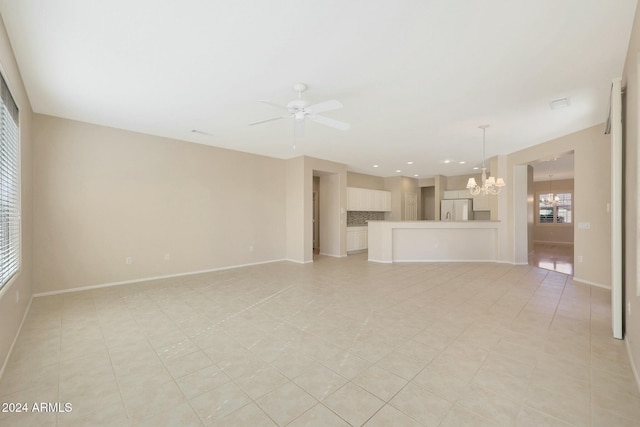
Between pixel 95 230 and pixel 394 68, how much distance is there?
510 cm

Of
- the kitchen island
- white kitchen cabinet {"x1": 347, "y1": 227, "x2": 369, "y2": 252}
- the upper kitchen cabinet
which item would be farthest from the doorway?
white kitchen cabinet {"x1": 347, "y1": 227, "x2": 369, "y2": 252}

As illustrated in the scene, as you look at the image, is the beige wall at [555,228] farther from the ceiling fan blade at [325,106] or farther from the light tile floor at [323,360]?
the ceiling fan blade at [325,106]

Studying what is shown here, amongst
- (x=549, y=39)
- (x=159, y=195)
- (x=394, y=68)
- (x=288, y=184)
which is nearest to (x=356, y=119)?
(x=394, y=68)

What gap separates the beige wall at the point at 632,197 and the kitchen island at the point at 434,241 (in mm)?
4348

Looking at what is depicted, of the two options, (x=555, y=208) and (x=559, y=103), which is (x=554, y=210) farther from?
(x=559, y=103)

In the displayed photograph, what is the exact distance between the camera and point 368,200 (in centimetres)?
961

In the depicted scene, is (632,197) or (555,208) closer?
(632,197)

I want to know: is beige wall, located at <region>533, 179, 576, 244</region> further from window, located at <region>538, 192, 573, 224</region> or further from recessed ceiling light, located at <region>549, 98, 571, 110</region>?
recessed ceiling light, located at <region>549, 98, 571, 110</region>

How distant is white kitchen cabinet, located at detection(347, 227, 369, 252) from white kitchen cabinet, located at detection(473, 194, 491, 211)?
394cm

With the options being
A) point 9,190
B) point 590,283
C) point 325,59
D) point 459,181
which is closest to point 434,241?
point 590,283

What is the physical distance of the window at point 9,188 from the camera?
2434 mm

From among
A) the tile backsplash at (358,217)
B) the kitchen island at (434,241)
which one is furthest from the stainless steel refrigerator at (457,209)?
the kitchen island at (434,241)

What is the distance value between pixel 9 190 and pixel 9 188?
0.02m

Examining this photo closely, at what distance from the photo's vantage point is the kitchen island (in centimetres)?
699
